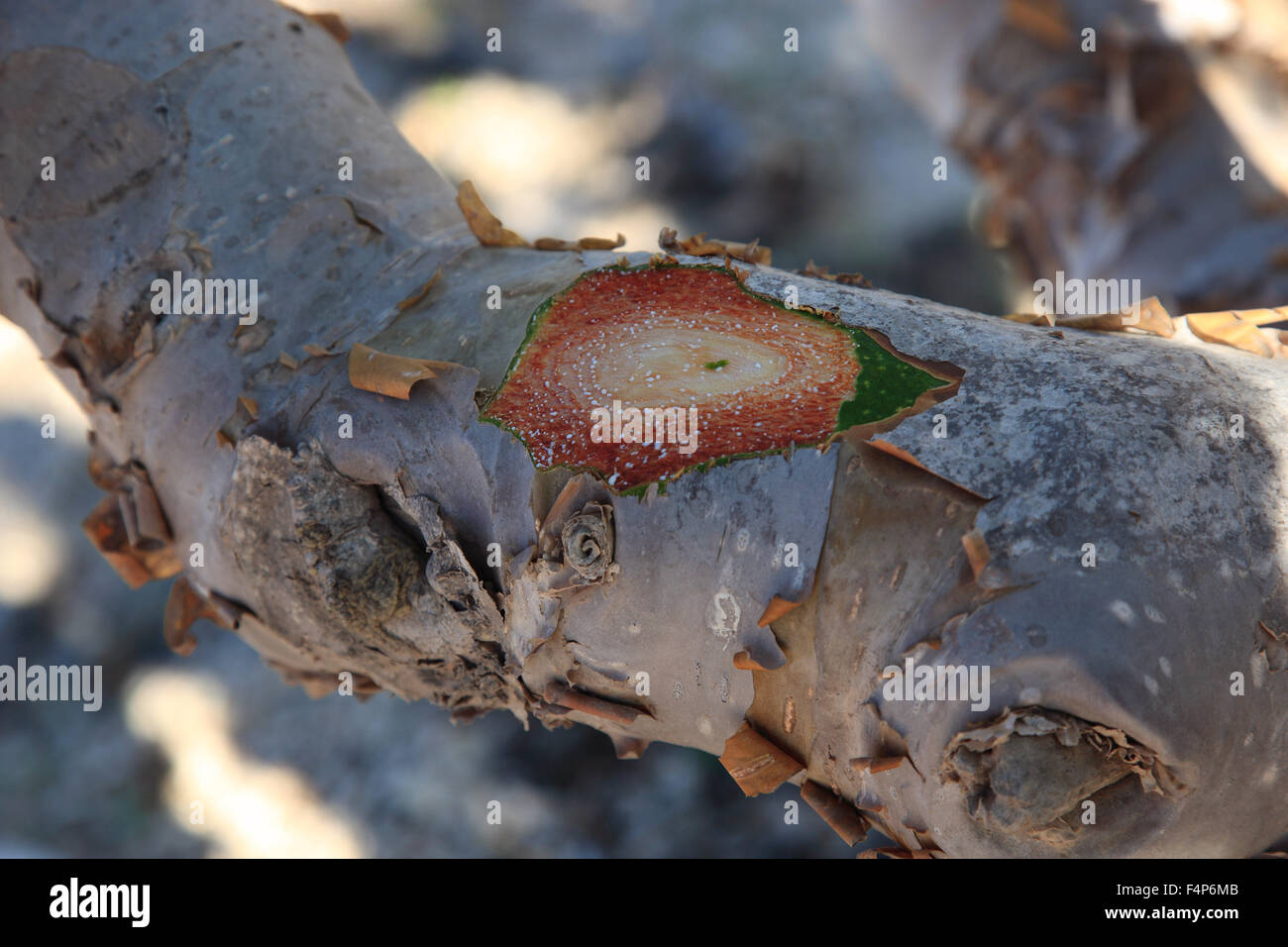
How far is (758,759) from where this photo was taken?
79cm

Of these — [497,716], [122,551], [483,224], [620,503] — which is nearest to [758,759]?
[620,503]

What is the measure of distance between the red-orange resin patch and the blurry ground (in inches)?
57.8

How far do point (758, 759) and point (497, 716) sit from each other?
1.47 m

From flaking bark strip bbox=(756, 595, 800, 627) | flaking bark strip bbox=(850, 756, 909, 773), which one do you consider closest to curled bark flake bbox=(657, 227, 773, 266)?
flaking bark strip bbox=(756, 595, 800, 627)

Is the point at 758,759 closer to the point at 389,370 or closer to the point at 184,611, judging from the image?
the point at 389,370

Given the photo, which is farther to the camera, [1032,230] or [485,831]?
[485,831]

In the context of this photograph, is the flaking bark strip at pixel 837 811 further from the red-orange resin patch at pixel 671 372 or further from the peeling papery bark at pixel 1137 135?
the peeling papery bark at pixel 1137 135

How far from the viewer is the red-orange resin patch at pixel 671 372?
29.8 inches

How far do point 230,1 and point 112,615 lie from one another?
1798 mm

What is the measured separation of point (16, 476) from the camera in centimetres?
246

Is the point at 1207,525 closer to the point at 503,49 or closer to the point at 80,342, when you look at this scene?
the point at 80,342

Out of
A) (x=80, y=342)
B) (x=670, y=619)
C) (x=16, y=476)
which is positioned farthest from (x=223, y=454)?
(x=16, y=476)

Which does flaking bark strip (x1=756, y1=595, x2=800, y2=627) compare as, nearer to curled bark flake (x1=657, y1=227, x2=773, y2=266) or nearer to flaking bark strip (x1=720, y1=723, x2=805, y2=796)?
flaking bark strip (x1=720, y1=723, x2=805, y2=796)

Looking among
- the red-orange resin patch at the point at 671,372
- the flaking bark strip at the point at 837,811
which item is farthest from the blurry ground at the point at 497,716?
the red-orange resin patch at the point at 671,372
